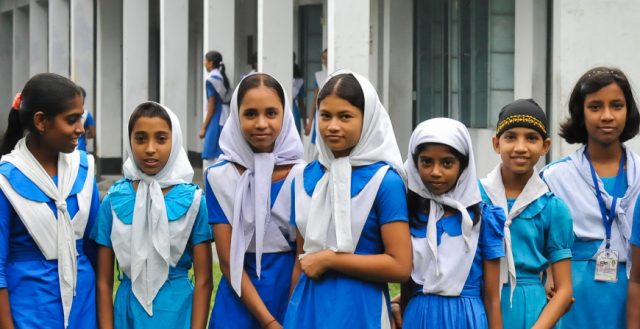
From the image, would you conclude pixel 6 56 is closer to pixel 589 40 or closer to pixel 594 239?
pixel 589 40

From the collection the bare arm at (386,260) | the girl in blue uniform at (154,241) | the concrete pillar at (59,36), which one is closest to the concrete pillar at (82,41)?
the concrete pillar at (59,36)

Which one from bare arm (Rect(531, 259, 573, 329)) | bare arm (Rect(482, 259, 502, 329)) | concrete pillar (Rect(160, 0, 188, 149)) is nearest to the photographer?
bare arm (Rect(482, 259, 502, 329))

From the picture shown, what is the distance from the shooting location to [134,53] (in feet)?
59.9

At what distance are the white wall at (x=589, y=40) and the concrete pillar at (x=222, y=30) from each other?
18.5 feet

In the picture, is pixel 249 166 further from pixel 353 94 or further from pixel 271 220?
pixel 353 94

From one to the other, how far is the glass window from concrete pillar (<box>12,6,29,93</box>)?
1503 centimetres

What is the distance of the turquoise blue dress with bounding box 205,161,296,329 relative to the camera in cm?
471

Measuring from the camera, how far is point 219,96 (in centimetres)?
1500

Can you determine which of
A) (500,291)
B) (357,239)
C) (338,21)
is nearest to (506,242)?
(500,291)

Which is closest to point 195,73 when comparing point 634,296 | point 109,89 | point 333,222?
point 109,89

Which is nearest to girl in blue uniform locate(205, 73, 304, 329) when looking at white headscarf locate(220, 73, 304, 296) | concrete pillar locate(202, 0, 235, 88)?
white headscarf locate(220, 73, 304, 296)

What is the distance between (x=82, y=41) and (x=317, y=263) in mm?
16451

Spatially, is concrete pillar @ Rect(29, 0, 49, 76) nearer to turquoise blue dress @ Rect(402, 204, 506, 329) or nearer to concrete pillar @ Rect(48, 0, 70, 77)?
concrete pillar @ Rect(48, 0, 70, 77)

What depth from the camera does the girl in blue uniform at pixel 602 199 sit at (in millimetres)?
4922
